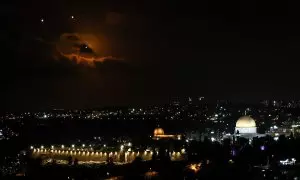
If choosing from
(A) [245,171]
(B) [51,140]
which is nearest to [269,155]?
(A) [245,171]

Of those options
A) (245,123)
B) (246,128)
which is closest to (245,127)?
(246,128)

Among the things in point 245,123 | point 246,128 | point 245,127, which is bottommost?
point 246,128

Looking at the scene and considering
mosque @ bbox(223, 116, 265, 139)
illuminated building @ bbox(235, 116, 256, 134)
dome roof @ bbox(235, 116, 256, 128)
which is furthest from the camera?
dome roof @ bbox(235, 116, 256, 128)

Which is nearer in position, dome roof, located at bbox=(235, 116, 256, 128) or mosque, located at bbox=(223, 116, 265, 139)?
mosque, located at bbox=(223, 116, 265, 139)

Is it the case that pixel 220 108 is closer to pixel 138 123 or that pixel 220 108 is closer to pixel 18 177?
pixel 138 123

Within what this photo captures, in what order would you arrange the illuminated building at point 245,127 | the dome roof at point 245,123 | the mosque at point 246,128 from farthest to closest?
the dome roof at point 245,123, the illuminated building at point 245,127, the mosque at point 246,128

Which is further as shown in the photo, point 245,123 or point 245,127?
point 245,123

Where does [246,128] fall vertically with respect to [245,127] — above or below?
below

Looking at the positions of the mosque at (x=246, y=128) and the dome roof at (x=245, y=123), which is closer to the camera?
the mosque at (x=246, y=128)

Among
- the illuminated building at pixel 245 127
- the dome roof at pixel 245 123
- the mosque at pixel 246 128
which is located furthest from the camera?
the dome roof at pixel 245 123

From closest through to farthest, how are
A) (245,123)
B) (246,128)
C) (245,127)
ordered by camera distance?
(246,128)
(245,127)
(245,123)

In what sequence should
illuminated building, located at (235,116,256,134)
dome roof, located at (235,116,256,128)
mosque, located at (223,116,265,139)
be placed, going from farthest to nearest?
dome roof, located at (235,116,256,128), illuminated building, located at (235,116,256,134), mosque, located at (223,116,265,139)

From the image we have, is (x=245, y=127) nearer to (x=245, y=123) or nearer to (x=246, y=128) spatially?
(x=246, y=128)

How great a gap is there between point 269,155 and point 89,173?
13826 millimetres
